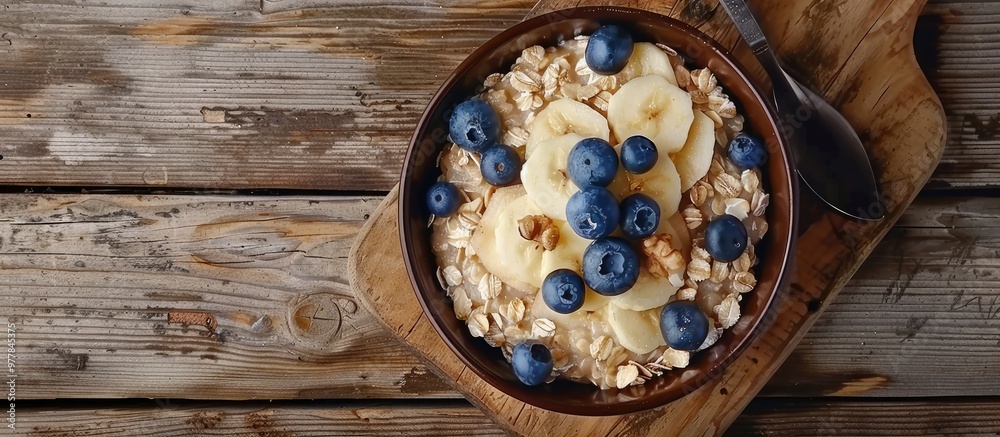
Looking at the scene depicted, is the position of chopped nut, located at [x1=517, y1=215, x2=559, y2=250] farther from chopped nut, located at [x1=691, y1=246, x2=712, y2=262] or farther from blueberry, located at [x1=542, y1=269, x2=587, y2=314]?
chopped nut, located at [x1=691, y1=246, x2=712, y2=262]

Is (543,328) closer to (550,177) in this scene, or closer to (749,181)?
(550,177)

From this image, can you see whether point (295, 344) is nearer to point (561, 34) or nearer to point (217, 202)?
point (217, 202)

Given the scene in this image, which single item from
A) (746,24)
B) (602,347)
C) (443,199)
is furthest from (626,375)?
(746,24)

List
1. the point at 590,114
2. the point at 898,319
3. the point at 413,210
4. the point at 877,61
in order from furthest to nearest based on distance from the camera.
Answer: the point at 898,319
the point at 877,61
the point at 413,210
the point at 590,114

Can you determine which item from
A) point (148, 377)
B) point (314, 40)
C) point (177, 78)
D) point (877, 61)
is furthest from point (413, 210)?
point (877, 61)

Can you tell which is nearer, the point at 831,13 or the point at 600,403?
the point at 600,403

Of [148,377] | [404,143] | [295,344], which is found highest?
[404,143]
